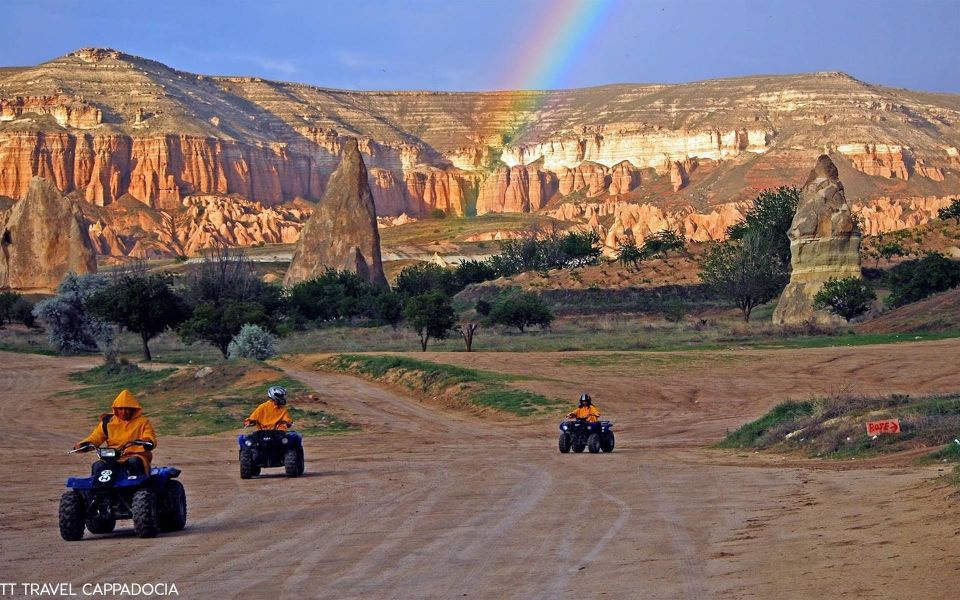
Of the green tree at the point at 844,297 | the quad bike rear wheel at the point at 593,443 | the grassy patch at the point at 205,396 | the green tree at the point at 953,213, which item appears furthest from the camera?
the green tree at the point at 953,213

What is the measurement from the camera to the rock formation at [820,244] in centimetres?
5912

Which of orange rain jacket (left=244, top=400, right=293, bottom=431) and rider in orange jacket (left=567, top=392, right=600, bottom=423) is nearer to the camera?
orange rain jacket (left=244, top=400, right=293, bottom=431)

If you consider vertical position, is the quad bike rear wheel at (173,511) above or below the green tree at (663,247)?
below

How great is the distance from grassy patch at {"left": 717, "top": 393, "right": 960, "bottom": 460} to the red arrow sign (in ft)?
0.32

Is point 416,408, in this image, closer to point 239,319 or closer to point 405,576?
point 239,319

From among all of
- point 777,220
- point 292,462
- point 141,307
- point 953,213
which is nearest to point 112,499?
point 292,462

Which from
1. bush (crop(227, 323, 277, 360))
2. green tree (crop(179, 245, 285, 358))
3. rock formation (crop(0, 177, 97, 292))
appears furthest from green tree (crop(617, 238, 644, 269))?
bush (crop(227, 323, 277, 360))

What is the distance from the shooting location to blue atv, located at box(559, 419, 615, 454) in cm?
2336

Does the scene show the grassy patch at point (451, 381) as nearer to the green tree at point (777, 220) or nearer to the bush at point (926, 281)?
the bush at point (926, 281)

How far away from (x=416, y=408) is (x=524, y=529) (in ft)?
74.0

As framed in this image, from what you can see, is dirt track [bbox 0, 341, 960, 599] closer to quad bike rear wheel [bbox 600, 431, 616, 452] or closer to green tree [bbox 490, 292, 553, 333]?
quad bike rear wheel [bbox 600, 431, 616, 452]

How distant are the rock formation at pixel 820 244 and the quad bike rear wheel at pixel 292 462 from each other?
4241 centimetres

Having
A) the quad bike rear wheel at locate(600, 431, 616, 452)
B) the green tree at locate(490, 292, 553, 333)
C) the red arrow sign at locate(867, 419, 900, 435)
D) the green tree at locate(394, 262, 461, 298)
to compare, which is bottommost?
the quad bike rear wheel at locate(600, 431, 616, 452)


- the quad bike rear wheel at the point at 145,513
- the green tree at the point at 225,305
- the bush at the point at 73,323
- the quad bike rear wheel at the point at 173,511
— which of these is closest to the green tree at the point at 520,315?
the green tree at the point at 225,305
